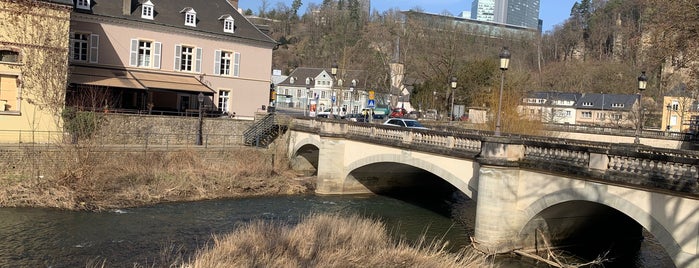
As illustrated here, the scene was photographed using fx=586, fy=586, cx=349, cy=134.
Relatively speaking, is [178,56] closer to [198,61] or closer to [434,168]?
[198,61]

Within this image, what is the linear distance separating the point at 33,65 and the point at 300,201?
15529mm

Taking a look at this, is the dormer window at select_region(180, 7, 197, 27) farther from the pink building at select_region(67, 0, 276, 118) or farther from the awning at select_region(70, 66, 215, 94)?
the awning at select_region(70, 66, 215, 94)

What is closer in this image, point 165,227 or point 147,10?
point 165,227

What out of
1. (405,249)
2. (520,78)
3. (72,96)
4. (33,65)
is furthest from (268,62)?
(405,249)

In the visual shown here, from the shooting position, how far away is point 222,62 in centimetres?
4278

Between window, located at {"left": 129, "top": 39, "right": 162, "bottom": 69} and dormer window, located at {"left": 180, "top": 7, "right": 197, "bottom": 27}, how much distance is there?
274 centimetres

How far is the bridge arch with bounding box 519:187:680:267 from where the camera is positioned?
13.5 metres

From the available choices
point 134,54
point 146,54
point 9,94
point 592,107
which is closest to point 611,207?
point 9,94

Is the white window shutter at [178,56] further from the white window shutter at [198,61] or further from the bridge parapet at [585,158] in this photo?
the bridge parapet at [585,158]

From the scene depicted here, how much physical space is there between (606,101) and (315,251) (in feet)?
247

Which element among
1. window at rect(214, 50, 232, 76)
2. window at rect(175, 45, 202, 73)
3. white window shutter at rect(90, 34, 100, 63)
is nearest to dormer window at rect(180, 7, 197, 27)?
window at rect(175, 45, 202, 73)

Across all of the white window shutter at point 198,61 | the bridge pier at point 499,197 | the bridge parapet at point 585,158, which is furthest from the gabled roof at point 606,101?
the bridge pier at point 499,197

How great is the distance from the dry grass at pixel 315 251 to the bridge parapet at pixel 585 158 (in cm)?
447

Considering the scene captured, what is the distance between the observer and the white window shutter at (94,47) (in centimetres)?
3665
